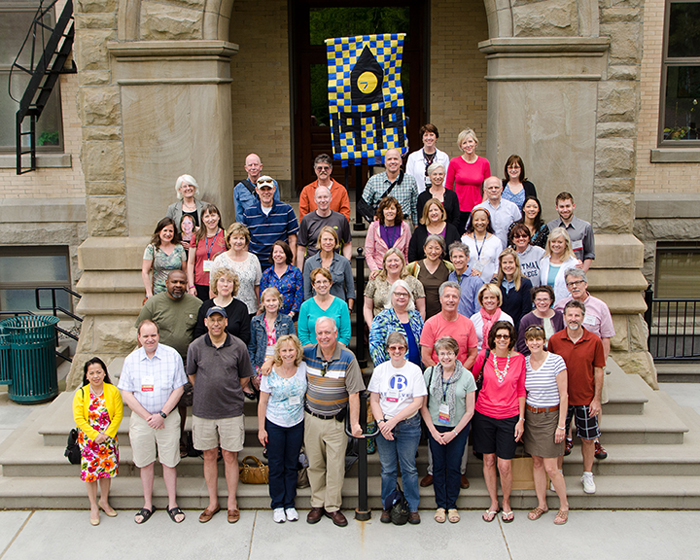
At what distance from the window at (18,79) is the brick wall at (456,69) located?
19.4 ft

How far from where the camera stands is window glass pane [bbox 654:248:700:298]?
1191cm

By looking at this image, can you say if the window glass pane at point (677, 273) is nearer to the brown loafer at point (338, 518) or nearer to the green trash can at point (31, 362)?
the brown loafer at point (338, 518)

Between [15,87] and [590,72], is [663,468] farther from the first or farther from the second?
[15,87]

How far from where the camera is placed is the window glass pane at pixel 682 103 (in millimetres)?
11633

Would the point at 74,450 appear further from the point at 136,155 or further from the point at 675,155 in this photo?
the point at 675,155

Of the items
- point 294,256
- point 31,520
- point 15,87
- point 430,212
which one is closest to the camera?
point 31,520

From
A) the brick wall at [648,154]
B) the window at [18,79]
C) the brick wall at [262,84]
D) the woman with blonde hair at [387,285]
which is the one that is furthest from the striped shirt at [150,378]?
the brick wall at [648,154]

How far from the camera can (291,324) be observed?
6953 millimetres

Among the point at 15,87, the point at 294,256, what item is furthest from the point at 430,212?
the point at 15,87

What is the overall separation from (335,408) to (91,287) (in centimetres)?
398

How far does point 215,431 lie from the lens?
22.0ft

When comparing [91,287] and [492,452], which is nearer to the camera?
[492,452]

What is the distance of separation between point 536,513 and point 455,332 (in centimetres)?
176

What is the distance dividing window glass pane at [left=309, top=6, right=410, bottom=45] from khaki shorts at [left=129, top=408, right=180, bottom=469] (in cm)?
768
